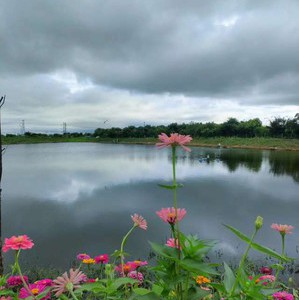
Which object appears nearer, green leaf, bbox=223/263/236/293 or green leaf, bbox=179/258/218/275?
green leaf, bbox=179/258/218/275

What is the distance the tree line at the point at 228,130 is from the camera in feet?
159

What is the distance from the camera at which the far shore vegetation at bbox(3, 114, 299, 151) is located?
44.2 meters

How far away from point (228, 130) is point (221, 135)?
68.3 inches

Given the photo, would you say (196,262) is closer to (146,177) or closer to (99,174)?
(146,177)

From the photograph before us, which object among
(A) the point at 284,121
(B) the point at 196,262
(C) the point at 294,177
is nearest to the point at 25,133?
(A) the point at 284,121

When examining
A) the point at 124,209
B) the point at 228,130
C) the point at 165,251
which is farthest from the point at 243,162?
the point at 228,130

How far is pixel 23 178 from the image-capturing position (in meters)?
14.7

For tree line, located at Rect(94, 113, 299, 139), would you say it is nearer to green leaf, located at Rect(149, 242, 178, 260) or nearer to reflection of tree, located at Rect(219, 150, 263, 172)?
reflection of tree, located at Rect(219, 150, 263, 172)

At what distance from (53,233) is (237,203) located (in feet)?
19.5

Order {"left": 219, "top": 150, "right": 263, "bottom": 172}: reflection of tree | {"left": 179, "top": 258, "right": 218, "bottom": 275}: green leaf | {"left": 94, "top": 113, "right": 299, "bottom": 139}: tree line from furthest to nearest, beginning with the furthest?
{"left": 94, "top": 113, "right": 299, "bottom": 139}: tree line
{"left": 219, "top": 150, "right": 263, "bottom": 172}: reflection of tree
{"left": 179, "top": 258, "right": 218, "bottom": 275}: green leaf

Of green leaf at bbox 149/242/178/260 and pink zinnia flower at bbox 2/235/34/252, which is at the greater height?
green leaf at bbox 149/242/178/260

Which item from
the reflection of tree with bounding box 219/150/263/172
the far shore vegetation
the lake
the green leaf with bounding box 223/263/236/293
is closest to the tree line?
the far shore vegetation

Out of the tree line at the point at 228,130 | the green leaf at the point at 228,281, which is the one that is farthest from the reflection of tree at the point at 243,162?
the green leaf at the point at 228,281

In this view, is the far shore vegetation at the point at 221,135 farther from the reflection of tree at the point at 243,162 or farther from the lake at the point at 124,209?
the lake at the point at 124,209
